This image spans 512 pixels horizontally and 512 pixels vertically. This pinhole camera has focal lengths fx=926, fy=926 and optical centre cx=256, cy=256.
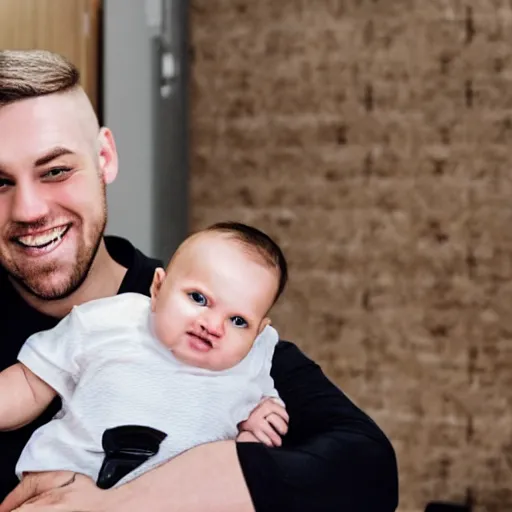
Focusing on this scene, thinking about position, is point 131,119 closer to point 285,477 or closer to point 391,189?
point 391,189

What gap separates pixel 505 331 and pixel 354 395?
335mm

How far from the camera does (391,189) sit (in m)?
1.89

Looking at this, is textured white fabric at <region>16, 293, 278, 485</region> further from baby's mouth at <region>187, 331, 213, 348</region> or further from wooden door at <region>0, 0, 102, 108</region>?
wooden door at <region>0, 0, 102, 108</region>

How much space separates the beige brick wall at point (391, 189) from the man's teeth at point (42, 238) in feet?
3.33

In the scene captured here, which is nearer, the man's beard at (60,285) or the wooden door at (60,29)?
the man's beard at (60,285)

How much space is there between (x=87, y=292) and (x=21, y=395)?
0.17 meters

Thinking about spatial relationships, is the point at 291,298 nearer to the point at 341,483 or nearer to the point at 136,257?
the point at 136,257

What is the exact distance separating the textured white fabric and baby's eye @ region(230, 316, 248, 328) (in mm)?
46

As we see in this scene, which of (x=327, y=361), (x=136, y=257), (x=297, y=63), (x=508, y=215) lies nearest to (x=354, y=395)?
(x=327, y=361)

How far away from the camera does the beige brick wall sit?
187 cm

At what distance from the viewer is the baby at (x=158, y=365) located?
80cm

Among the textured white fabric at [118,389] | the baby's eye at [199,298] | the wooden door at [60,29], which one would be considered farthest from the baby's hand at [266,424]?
the wooden door at [60,29]

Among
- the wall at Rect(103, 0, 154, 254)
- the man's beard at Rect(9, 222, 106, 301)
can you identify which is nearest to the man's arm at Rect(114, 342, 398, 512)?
the man's beard at Rect(9, 222, 106, 301)

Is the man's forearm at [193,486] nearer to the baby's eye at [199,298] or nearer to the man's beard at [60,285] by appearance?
the baby's eye at [199,298]
